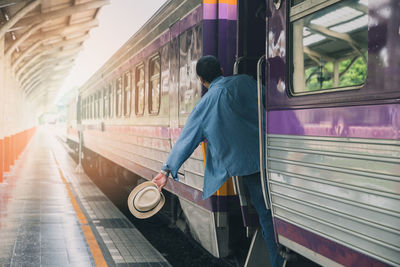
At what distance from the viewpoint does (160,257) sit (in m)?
6.22

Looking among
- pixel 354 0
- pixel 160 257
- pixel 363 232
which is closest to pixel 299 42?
pixel 354 0

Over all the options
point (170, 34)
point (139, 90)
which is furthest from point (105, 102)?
point (170, 34)

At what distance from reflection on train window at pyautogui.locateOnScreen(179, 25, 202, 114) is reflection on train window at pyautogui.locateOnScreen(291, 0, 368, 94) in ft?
6.04

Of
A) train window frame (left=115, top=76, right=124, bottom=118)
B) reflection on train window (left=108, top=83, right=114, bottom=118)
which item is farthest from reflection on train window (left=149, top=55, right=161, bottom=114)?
reflection on train window (left=108, top=83, right=114, bottom=118)

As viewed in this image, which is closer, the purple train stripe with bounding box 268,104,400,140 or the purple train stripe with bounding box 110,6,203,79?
the purple train stripe with bounding box 268,104,400,140

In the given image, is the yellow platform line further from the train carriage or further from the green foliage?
the green foliage

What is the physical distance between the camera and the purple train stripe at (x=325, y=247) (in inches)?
101

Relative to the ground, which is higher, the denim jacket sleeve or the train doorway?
the train doorway

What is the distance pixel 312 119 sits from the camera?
3.02 metres

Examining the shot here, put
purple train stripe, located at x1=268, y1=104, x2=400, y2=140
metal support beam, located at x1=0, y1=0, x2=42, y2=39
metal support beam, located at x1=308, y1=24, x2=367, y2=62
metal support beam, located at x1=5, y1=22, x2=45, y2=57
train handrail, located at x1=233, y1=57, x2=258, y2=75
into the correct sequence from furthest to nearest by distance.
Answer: metal support beam, located at x1=5, y1=22, x2=45, y2=57, metal support beam, located at x1=0, y1=0, x2=42, y2=39, train handrail, located at x1=233, y1=57, x2=258, y2=75, metal support beam, located at x1=308, y1=24, x2=367, y2=62, purple train stripe, located at x1=268, y1=104, x2=400, y2=140

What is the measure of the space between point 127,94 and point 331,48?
21.8 feet

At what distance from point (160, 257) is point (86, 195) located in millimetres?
5414

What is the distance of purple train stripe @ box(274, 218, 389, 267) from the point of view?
2564 mm

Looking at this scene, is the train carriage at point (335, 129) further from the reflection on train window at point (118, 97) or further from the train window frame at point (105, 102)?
the train window frame at point (105, 102)
